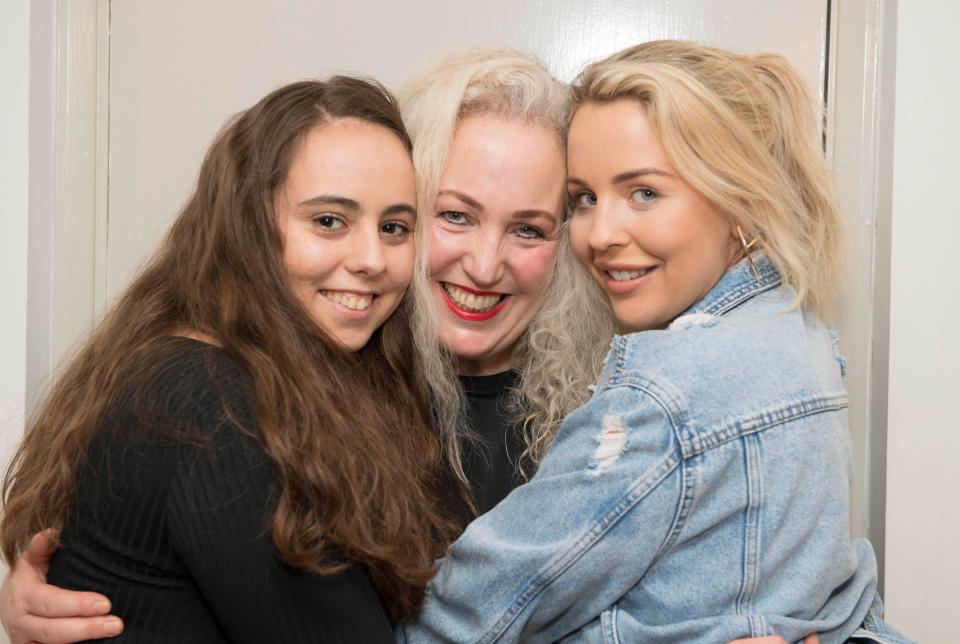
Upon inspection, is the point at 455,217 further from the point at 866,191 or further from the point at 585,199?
the point at 866,191

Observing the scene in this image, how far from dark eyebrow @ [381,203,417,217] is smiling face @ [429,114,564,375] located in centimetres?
11

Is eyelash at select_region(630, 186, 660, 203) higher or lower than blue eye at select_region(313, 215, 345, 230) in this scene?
higher

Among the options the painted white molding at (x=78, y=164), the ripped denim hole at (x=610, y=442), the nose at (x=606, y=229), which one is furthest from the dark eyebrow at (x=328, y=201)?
the painted white molding at (x=78, y=164)

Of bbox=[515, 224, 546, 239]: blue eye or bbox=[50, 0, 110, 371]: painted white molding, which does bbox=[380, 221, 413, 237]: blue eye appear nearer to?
bbox=[515, 224, 546, 239]: blue eye

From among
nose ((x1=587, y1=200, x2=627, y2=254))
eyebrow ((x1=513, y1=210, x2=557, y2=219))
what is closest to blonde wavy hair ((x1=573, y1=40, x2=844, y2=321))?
nose ((x1=587, y1=200, x2=627, y2=254))

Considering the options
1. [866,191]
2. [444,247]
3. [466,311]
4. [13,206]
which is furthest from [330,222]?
[866,191]

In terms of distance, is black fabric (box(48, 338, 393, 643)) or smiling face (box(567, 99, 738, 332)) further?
smiling face (box(567, 99, 738, 332))

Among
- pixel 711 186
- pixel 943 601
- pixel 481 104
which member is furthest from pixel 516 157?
pixel 943 601

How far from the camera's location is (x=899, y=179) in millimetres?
1792

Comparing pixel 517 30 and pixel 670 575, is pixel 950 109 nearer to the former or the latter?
pixel 517 30

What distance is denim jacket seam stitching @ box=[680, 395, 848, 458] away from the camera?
114cm

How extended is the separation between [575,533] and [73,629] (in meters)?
0.64

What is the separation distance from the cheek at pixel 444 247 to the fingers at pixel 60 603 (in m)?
0.74

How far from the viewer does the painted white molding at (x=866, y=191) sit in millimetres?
1823
